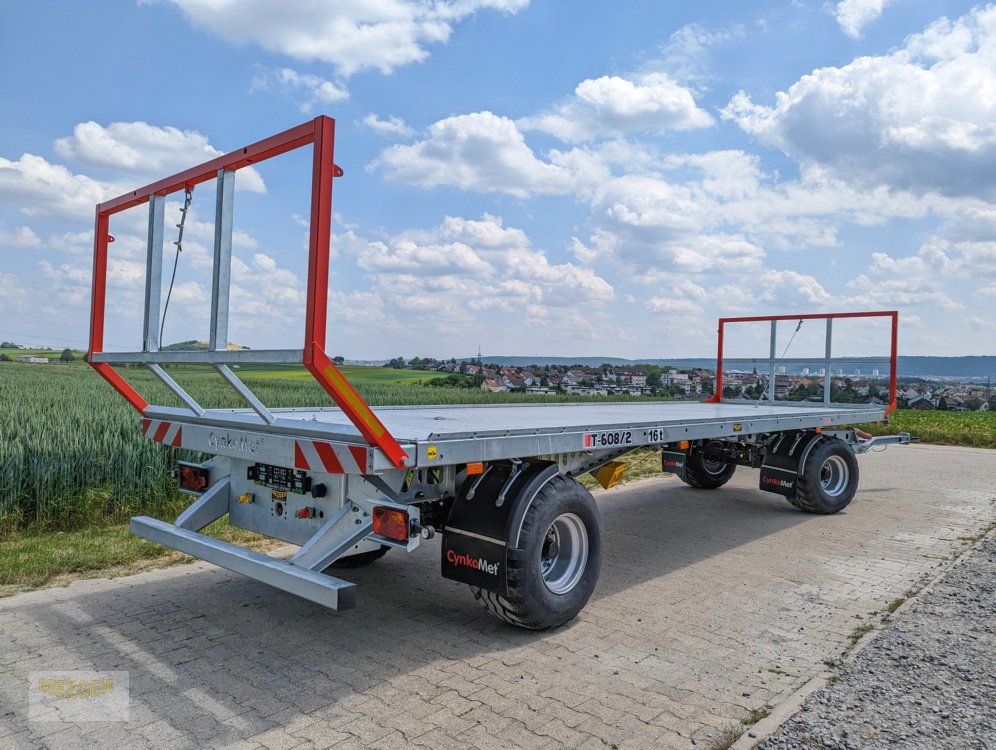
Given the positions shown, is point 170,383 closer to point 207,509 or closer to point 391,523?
point 207,509

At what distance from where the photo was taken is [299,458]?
379 cm

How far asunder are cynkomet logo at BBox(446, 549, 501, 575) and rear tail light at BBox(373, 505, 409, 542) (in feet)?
1.81

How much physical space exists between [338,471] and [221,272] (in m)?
1.18

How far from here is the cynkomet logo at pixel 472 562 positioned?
3942 millimetres

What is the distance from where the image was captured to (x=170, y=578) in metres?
5.21

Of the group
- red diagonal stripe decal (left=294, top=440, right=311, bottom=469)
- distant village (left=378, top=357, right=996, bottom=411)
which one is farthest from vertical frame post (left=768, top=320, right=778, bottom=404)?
red diagonal stripe decal (left=294, top=440, right=311, bottom=469)

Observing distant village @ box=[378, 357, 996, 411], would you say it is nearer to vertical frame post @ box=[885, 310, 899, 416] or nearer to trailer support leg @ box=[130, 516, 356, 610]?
vertical frame post @ box=[885, 310, 899, 416]

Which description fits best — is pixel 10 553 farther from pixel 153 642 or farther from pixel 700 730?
pixel 700 730

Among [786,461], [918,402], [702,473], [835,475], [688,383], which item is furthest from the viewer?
[918,402]

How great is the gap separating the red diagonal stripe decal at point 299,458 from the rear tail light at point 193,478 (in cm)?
146

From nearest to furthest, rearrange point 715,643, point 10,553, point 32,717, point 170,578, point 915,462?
point 32,717
point 715,643
point 170,578
point 10,553
point 915,462

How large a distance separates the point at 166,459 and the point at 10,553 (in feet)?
6.86

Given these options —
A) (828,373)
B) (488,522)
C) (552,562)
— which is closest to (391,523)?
(488,522)

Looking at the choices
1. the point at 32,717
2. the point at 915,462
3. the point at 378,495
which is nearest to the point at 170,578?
the point at 32,717
